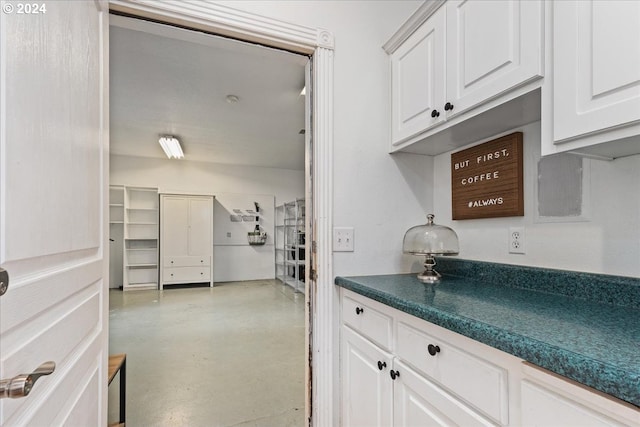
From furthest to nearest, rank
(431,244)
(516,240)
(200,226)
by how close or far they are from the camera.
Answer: (200,226), (431,244), (516,240)

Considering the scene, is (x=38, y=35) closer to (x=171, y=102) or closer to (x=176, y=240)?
(x=171, y=102)

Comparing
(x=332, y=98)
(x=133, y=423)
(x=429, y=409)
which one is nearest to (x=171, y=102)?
(x=332, y=98)

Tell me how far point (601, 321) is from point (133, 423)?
2.37 metres

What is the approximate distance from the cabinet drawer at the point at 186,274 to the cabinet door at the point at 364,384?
549 cm

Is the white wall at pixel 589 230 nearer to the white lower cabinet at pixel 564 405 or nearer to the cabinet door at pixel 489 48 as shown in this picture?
the cabinet door at pixel 489 48

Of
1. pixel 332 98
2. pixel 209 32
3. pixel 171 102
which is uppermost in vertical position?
pixel 171 102

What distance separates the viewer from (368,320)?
4.31 ft

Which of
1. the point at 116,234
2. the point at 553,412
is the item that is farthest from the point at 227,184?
the point at 553,412

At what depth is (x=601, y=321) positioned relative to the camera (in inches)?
31.6

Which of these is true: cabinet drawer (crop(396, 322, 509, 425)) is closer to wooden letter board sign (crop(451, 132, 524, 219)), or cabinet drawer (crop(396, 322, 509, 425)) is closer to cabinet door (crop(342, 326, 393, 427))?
cabinet door (crop(342, 326, 393, 427))

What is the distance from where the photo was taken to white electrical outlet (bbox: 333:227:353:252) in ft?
5.20

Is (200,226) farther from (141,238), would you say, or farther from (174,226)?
(141,238)

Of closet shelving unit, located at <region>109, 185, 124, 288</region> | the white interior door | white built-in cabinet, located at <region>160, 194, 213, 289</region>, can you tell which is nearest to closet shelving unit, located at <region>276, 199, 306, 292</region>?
white built-in cabinet, located at <region>160, 194, 213, 289</region>

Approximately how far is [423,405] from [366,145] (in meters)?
1.19
